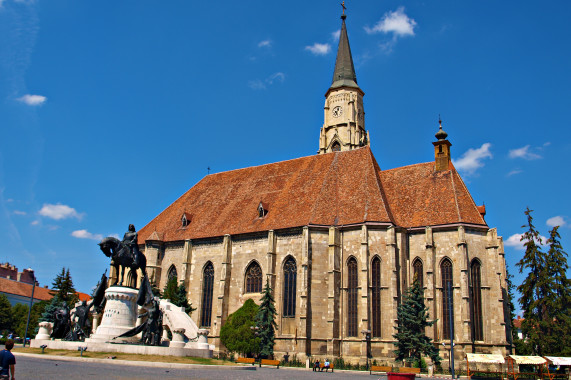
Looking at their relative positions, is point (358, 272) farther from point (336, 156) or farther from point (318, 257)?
point (336, 156)

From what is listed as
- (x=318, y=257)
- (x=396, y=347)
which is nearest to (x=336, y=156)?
(x=318, y=257)

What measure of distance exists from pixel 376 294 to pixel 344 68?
33423 mm

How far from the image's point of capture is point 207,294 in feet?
131

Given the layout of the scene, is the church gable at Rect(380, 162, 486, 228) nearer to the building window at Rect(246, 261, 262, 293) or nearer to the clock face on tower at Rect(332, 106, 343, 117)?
the building window at Rect(246, 261, 262, 293)

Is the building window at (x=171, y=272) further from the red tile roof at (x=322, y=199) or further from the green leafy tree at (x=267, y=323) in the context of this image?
the green leafy tree at (x=267, y=323)

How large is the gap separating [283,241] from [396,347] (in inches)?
426

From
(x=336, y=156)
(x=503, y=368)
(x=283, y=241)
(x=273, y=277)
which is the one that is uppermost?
(x=336, y=156)

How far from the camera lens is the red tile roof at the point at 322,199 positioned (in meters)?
35.8

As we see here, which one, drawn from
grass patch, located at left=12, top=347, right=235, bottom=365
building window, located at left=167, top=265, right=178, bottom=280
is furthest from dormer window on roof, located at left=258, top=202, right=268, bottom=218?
grass patch, located at left=12, top=347, right=235, bottom=365

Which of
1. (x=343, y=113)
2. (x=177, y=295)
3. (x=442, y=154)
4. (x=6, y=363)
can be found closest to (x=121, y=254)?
(x=6, y=363)

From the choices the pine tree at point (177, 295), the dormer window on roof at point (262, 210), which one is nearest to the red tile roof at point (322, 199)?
the dormer window on roof at point (262, 210)

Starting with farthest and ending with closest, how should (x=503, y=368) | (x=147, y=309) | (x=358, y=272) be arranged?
(x=358, y=272)
(x=503, y=368)
(x=147, y=309)

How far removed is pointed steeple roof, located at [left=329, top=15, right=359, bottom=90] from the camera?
58375 mm

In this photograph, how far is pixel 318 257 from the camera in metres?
35.2
